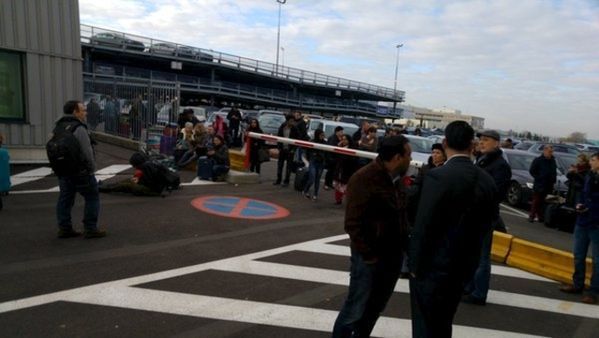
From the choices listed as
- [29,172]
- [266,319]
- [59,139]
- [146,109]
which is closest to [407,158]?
[266,319]

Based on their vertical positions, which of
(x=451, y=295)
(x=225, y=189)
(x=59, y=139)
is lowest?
(x=225, y=189)

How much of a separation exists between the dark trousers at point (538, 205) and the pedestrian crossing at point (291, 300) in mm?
4772

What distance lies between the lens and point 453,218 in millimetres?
2742

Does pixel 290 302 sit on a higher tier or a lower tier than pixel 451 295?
lower

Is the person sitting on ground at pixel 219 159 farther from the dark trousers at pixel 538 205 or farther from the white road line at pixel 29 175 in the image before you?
the dark trousers at pixel 538 205

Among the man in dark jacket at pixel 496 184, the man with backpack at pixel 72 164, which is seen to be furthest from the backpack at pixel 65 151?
the man in dark jacket at pixel 496 184

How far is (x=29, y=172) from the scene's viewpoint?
10188 mm

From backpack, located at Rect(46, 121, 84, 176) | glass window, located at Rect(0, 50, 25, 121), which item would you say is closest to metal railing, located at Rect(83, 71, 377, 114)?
glass window, located at Rect(0, 50, 25, 121)

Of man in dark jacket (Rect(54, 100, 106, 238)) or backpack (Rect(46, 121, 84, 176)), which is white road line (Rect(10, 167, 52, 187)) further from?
backpack (Rect(46, 121, 84, 176))

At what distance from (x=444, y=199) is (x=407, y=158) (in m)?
0.58

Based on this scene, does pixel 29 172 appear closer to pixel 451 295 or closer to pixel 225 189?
pixel 225 189

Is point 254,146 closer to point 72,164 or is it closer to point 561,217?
point 72,164

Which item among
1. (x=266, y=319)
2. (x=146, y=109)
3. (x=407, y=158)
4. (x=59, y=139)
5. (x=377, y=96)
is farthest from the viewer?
(x=377, y=96)

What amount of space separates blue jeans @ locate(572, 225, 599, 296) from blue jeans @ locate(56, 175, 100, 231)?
6326mm
